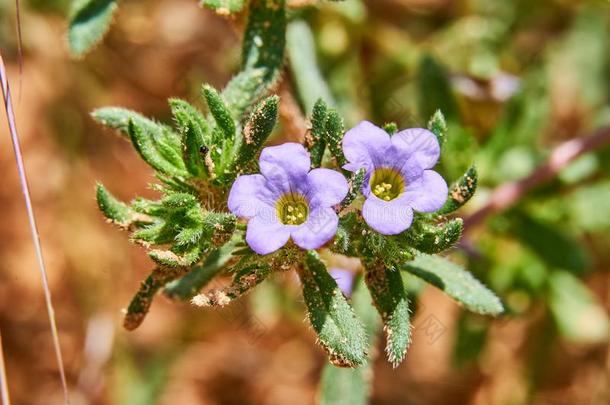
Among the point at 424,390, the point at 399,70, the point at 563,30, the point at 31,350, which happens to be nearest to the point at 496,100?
the point at 399,70

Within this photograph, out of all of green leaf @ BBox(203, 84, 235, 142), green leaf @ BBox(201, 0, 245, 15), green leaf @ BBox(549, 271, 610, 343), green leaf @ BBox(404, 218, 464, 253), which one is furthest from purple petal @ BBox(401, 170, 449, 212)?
green leaf @ BBox(549, 271, 610, 343)

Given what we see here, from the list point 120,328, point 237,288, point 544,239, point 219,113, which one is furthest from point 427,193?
point 120,328

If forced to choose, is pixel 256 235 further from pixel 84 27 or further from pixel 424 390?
pixel 424 390

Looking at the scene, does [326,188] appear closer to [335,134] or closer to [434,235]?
[335,134]

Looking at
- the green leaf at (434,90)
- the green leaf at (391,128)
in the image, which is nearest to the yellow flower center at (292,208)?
the green leaf at (391,128)

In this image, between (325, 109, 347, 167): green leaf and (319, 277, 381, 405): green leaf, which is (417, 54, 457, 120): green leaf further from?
(325, 109, 347, 167): green leaf
